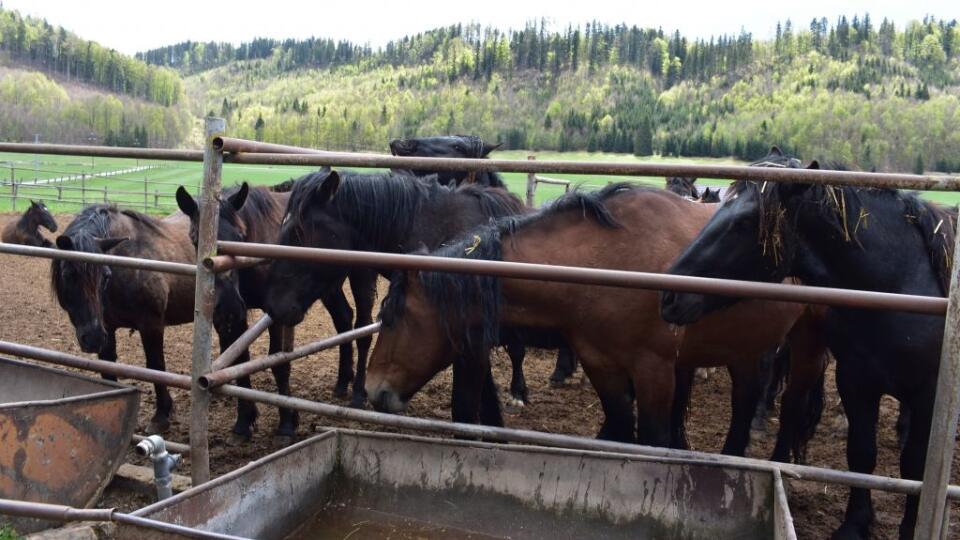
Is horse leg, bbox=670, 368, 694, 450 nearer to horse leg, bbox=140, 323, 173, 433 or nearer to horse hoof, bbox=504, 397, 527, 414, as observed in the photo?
horse hoof, bbox=504, 397, 527, 414

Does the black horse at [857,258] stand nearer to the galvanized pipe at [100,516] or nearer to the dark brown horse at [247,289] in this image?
the galvanized pipe at [100,516]

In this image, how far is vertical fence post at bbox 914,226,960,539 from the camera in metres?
2.06

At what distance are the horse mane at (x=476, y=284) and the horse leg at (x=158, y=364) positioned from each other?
2.61 meters

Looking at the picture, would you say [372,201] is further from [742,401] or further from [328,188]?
[742,401]

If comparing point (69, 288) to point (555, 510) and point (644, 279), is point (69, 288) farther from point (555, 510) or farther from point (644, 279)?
point (644, 279)

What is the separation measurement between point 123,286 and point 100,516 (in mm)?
3460

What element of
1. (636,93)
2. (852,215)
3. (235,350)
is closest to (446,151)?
(235,350)

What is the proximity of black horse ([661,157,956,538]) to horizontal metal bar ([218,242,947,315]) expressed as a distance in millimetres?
606

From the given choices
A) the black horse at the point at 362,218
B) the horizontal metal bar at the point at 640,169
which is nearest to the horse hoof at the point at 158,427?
the black horse at the point at 362,218

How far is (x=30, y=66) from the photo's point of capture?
106 metres

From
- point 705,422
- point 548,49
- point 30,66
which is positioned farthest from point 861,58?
point 30,66

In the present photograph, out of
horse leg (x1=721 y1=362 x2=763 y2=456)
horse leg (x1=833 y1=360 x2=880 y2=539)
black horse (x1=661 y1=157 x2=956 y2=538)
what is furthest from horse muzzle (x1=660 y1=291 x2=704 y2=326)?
horse leg (x1=721 y1=362 x2=763 y2=456)

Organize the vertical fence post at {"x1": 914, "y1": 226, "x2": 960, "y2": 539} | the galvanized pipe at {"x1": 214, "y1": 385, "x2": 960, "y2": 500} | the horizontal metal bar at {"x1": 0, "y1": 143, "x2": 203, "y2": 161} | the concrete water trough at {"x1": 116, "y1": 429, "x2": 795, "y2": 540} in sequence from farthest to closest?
1. the horizontal metal bar at {"x1": 0, "y1": 143, "x2": 203, "y2": 161}
2. the concrete water trough at {"x1": 116, "y1": 429, "x2": 795, "y2": 540}
3. the galvanized pipe at {"x1": 214, "y1": 385, "x2": 960, "y2": 500}
4. the vertical fence post at {"x1": 914, "y1": 226, "x2": 960, "y2": 539}

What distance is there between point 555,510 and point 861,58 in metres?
107
